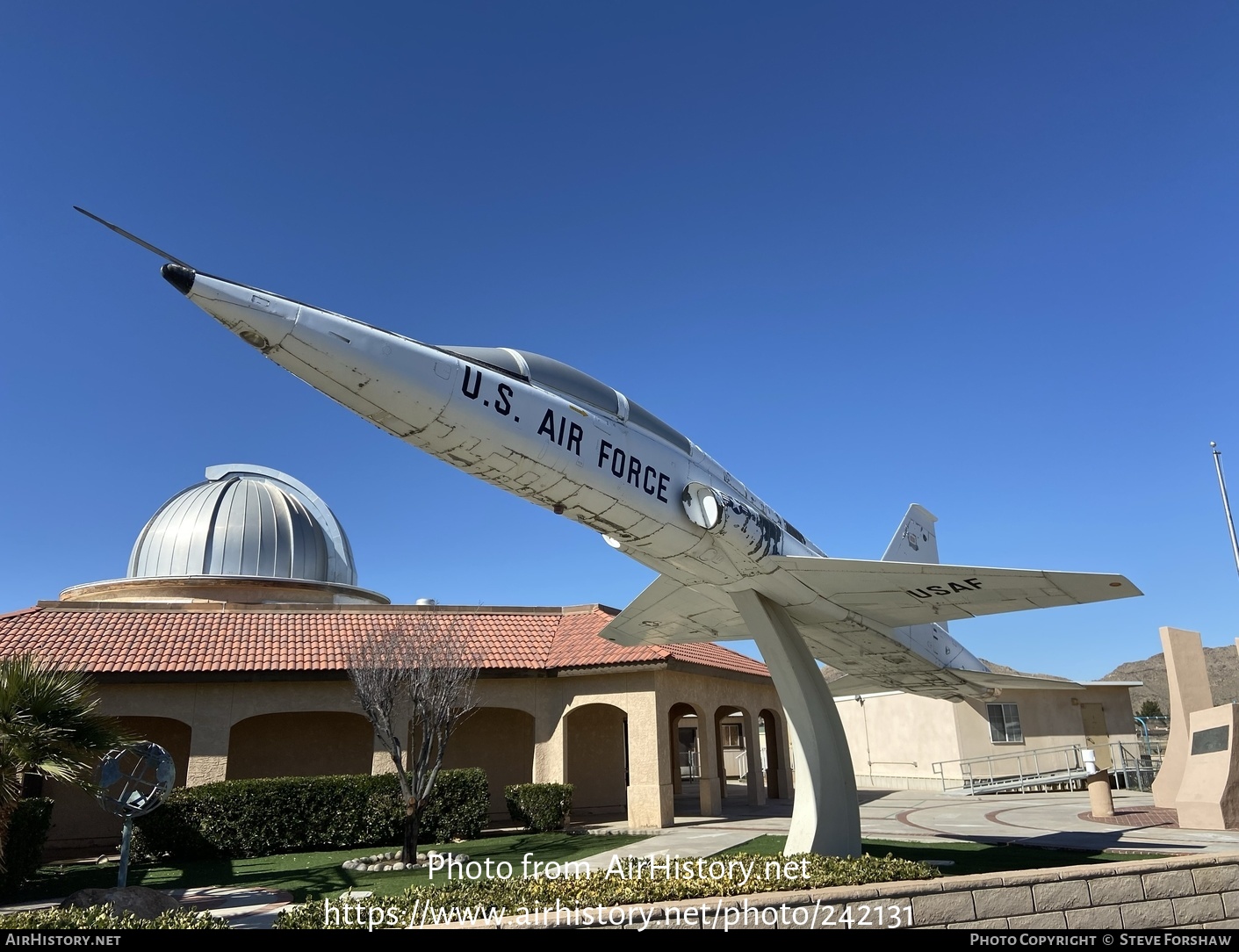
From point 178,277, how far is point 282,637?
55.5ft

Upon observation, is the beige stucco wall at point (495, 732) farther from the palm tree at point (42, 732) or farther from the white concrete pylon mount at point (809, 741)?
the palm tree at point (42, 732)

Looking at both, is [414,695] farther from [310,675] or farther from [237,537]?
[237,537]

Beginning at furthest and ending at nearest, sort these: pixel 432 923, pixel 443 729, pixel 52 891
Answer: pixel 443 729 → pixel 52 891 → pixel 432 923

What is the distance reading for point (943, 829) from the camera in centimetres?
1750

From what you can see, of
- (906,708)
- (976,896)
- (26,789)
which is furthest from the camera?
(906,708)

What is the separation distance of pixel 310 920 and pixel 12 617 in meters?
19.4

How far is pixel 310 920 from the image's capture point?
6582mm

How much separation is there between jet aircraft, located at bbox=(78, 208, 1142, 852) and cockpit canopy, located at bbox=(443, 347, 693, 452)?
0.02 m

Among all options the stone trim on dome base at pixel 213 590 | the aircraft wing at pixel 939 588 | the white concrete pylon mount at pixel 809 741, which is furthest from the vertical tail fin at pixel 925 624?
the stone trim on dome base at pixel 213 590

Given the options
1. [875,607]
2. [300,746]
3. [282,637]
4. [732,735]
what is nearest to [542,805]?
[300,746]

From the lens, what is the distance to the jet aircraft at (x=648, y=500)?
23.3 ft

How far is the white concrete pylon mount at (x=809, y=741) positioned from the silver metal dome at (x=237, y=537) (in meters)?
19.9
